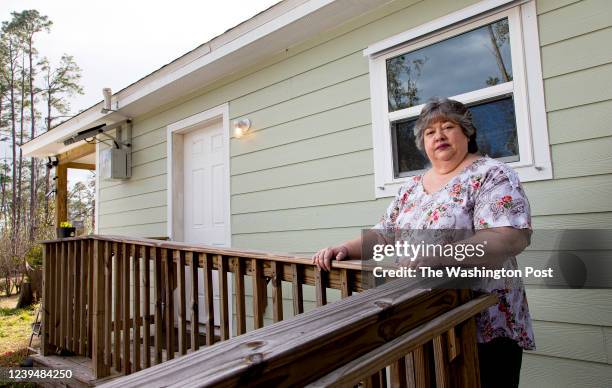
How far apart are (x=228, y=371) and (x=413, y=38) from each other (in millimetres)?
2510

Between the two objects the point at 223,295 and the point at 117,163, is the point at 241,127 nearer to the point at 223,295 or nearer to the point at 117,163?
the point at 223,295

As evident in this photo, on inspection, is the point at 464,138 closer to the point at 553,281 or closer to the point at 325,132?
the point at 553,281

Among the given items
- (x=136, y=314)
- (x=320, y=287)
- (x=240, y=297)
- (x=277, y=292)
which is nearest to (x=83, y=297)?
(x=136, y=314)

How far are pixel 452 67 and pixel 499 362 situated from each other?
181cm

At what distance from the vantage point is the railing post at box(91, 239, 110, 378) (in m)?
2.63

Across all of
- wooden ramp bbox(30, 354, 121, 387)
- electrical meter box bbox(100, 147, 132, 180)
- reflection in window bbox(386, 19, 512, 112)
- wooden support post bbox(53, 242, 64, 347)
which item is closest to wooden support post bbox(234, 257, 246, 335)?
wooden ramp bbox(30, 354, 121, 387)

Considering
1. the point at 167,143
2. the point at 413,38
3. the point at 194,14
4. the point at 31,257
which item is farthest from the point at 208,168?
the point at 31,257

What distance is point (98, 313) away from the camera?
2.69 metres

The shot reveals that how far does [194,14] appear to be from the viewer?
875 centimetres

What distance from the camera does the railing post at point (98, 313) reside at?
2.63 metres

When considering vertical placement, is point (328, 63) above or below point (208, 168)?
above

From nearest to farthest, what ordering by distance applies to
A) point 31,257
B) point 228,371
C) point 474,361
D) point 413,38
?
point 228,371
point 474,361
point 413,38
point 31,257

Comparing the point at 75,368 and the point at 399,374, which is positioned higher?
the point at 399,374

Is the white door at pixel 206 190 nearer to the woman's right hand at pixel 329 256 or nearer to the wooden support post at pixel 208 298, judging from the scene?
the wooden support post at pixel 208 298
